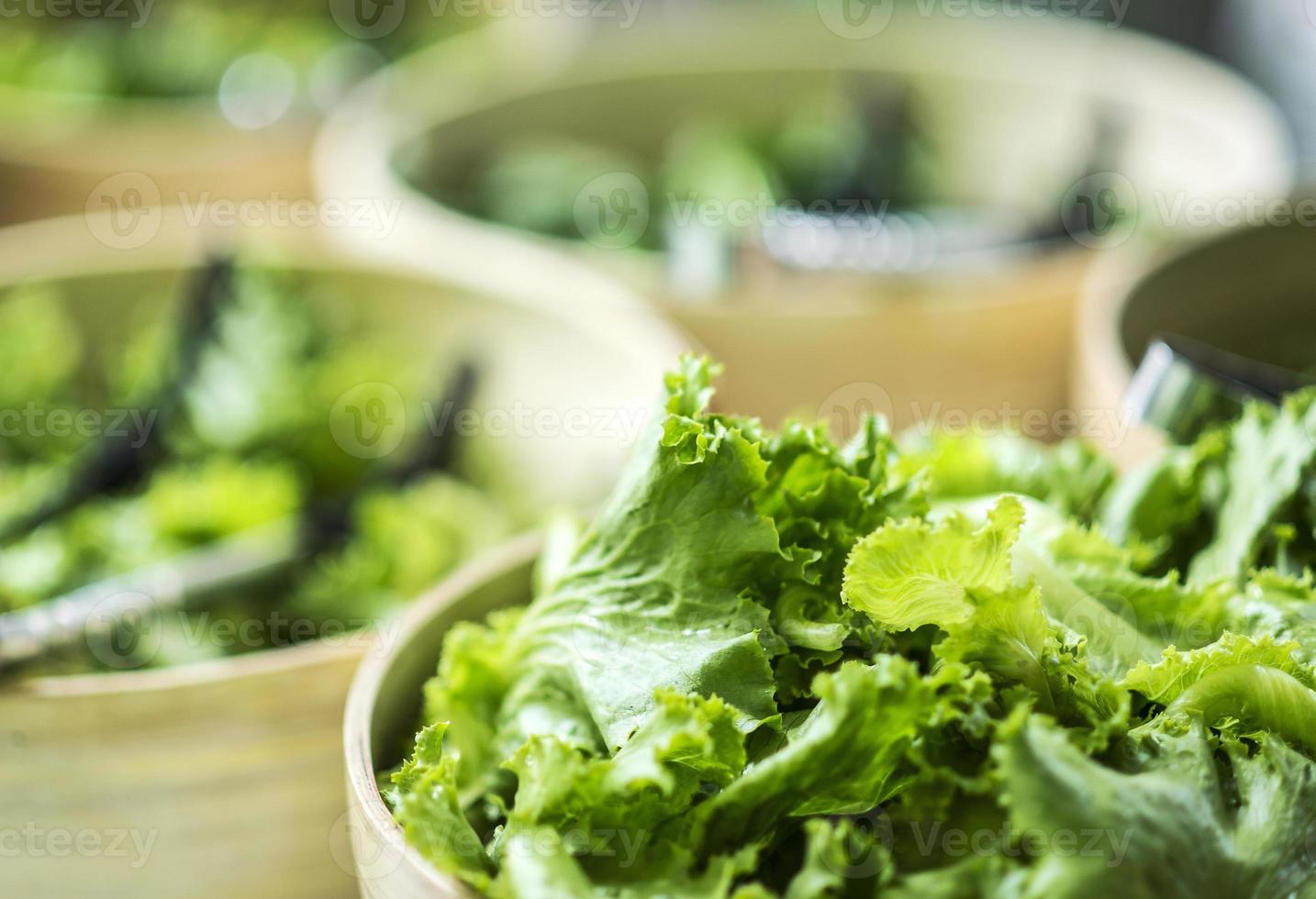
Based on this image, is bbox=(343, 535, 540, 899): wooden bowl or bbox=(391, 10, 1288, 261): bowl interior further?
bbox=(391, 10, 1288, 261): bowl interior

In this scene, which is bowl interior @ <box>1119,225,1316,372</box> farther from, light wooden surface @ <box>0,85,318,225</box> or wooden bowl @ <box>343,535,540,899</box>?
light wooden surface @ <box>0,85,318,225</box>

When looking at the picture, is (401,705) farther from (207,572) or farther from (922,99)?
(922,99)

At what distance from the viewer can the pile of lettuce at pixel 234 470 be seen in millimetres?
985

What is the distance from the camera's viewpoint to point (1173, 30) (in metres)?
2.58

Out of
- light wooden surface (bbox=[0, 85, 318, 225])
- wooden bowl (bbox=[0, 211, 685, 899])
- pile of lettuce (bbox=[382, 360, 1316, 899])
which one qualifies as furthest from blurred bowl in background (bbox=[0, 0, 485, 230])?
pile of lettuce (bbox=[382, 360, 1316, 899])

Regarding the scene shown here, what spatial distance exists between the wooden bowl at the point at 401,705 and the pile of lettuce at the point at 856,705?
1 cm

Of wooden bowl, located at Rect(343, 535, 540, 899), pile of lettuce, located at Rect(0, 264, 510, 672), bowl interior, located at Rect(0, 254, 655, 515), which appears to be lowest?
pile of lettuce, located at Rect(0, 264, 510, 672)

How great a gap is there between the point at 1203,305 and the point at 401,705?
798mm

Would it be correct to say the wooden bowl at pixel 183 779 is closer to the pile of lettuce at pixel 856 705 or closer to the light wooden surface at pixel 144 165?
the pile of lettuce at pixel 856 705

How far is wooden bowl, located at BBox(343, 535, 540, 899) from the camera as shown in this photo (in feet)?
1.74

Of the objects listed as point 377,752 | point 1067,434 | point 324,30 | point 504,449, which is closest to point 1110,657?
point 377,752

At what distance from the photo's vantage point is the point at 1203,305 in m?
1.12

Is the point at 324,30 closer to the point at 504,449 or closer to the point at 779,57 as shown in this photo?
the point at 779,57

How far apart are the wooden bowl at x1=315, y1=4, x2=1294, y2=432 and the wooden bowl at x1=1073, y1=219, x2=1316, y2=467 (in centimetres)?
11
